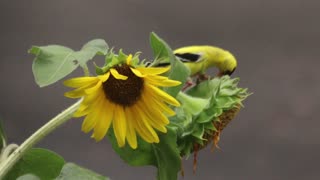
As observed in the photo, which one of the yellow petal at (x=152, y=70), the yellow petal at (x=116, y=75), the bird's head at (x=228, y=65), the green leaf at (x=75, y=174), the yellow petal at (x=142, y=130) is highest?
the yellow petal at (x=116, y=75)

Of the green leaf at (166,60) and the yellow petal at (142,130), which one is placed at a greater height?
the green leaf at (166,60)

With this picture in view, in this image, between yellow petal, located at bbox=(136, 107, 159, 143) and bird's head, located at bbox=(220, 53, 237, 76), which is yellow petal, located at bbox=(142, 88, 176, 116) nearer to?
yellow petal, located at bbox=(136, 107, 159, 143)

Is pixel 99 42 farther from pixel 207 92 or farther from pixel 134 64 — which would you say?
pixel 207 92

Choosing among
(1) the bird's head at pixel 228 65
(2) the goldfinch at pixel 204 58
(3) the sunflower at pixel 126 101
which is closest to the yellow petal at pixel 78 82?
(3) the sunflower at pixel 126 101

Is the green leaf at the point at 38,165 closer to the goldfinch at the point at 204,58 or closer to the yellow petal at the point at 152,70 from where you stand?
the yellow petal at the point at 152,70

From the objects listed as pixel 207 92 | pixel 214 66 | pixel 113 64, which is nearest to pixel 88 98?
pixel 113 64

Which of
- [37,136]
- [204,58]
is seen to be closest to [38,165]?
[37,136]
